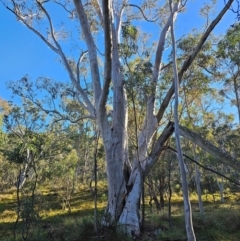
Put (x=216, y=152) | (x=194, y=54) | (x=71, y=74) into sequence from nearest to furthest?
(x=216, y=152), (x=194, y=54), (x=71, y=74)

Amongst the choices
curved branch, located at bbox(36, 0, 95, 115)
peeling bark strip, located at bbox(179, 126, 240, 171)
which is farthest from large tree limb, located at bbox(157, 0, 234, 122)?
curved branch, located at bbox(36, 0, 95, 115)

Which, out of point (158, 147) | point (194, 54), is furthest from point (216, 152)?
point (194, 54)

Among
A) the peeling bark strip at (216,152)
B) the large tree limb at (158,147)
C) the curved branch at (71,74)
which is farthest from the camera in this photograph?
the curved branch at (71,74)

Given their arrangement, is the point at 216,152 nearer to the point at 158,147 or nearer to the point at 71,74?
the point at 158,147

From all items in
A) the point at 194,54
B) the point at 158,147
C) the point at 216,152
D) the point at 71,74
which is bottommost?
the point at 216,152

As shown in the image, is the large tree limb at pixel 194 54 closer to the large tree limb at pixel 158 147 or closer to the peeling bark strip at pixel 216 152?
the large tree limb at pixel 158 147

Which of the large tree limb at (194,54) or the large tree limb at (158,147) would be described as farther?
the large tree limb at (158,147)

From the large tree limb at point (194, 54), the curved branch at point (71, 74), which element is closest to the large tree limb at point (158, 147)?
the large tree limb at point (194, 54)

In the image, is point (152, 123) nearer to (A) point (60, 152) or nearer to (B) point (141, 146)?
(B) point (141, 146)

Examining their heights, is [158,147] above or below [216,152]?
above

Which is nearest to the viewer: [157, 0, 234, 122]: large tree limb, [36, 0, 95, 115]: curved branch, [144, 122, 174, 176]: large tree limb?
[157, 0, 234, 122]: large tree limb

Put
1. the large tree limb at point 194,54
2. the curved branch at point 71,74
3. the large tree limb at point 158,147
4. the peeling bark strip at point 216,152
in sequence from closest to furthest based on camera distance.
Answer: the peeling bark strip at point 216,152
the large tree limb at point 194,54
the large tree limb at point 158,147
the curved branch at point 71,74

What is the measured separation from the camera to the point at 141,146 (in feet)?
26.8

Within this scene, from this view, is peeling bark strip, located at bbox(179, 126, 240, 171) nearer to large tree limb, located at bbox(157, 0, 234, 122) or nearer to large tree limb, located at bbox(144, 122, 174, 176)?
large tree limb, located at bbox(144, 122, 174, 176)
